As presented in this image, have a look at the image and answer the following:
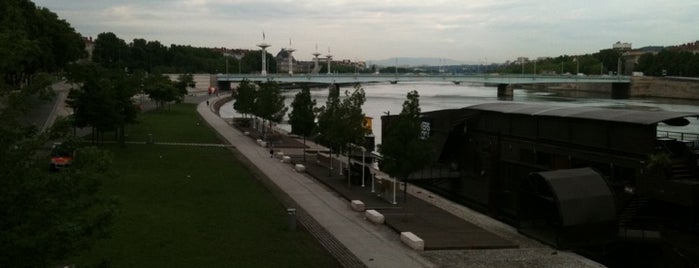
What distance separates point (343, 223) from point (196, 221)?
158 inches

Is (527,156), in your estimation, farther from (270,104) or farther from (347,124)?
(270,104)

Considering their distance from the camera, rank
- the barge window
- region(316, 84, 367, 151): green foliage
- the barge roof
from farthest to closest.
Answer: region(316, 84, 367, 151): green foliage < the barge window < the barge roof

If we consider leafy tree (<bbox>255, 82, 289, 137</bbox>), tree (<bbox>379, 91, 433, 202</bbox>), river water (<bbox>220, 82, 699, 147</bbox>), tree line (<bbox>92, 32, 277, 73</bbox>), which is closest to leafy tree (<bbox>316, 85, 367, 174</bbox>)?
tree (<bbox>379, 91, 433, 202</bbox>)

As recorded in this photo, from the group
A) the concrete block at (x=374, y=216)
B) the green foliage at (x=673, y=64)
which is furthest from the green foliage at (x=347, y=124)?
the green foliage at (x=673, y=64)

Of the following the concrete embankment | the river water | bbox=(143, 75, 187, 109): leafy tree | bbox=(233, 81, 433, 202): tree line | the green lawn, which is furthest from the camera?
the concrete embankment

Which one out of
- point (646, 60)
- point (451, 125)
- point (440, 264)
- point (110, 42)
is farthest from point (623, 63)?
point (440, 264)

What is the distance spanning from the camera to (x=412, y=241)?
16281mm

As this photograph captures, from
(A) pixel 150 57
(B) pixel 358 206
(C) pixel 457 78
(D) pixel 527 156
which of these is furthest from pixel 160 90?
(A) pixel 150 57

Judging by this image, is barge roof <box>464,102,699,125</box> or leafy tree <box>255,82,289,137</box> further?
leafy tree <box>255,82,289,137</box>

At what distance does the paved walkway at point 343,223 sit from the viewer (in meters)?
→ 15.3

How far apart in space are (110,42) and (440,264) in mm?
143230

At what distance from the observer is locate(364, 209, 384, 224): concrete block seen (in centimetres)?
1900

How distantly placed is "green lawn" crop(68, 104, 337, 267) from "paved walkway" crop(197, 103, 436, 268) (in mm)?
916

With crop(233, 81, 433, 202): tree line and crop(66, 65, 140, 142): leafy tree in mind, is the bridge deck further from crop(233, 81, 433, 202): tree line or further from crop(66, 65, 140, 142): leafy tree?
crop(66, 65, 140, 142): leafy tree
